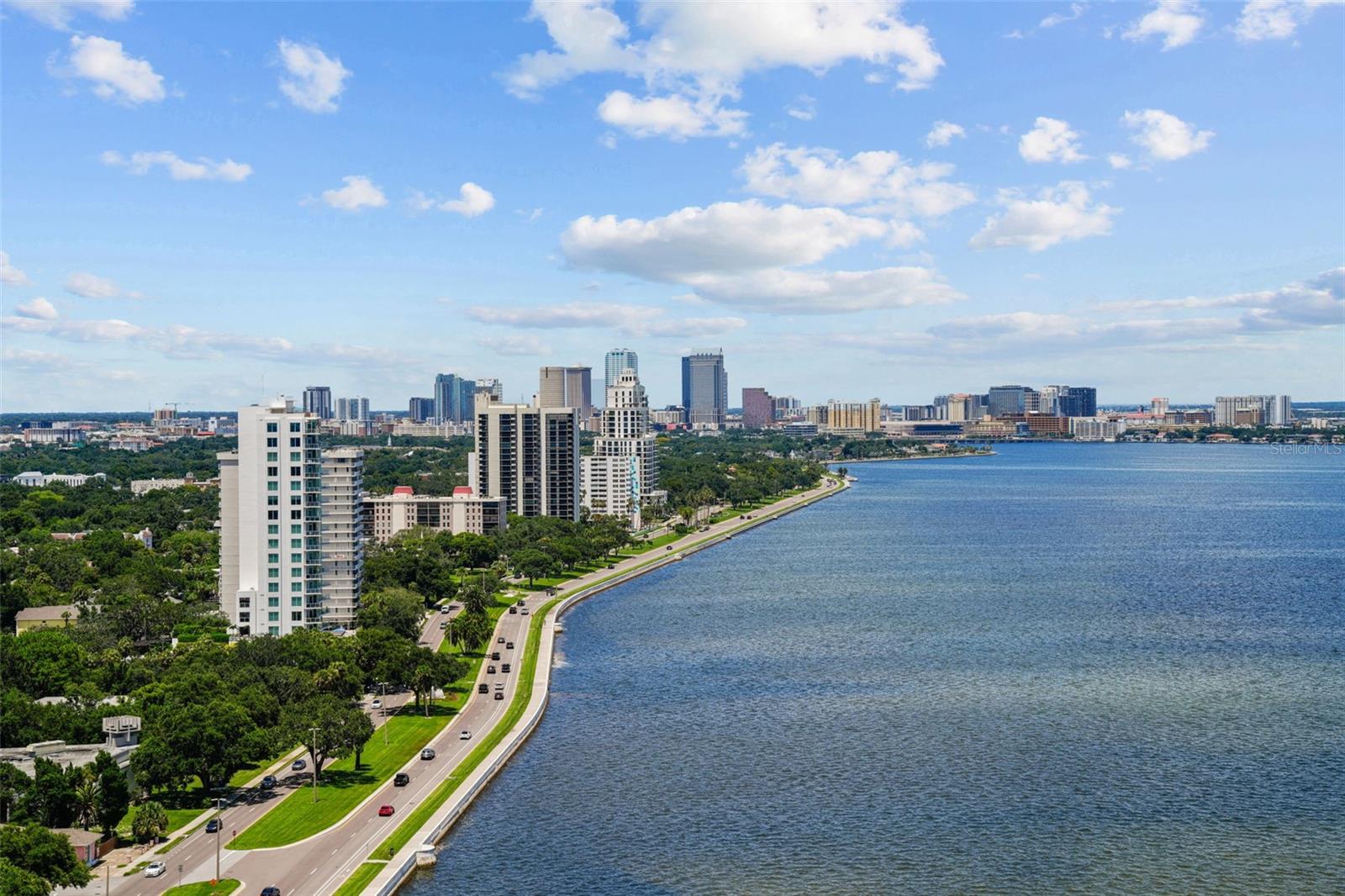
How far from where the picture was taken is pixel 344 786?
51000mm

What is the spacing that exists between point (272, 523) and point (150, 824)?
112ft

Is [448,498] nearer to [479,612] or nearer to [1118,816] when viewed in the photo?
[479,612]

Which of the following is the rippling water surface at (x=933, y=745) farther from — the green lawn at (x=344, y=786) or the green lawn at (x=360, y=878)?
the green lawn at (x=344, y=786)

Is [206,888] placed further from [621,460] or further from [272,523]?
[621,460]

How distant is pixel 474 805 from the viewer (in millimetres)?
49812

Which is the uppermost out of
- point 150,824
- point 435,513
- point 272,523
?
point 272,523

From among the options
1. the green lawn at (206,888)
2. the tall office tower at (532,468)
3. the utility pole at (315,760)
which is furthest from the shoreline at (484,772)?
the tall office tower at (532,468)

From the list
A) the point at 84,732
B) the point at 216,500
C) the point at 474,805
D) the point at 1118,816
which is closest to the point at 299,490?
the point at 84,732

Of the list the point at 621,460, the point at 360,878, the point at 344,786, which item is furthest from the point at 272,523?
the point at 621,460

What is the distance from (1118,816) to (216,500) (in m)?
146

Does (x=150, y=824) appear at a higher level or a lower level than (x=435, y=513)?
lower

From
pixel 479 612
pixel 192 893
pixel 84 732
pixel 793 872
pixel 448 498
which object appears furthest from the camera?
pixel 448 498

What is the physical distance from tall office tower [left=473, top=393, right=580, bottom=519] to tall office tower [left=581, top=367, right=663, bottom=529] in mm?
23528

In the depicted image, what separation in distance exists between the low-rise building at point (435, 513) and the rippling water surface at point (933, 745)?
38.3 metres
